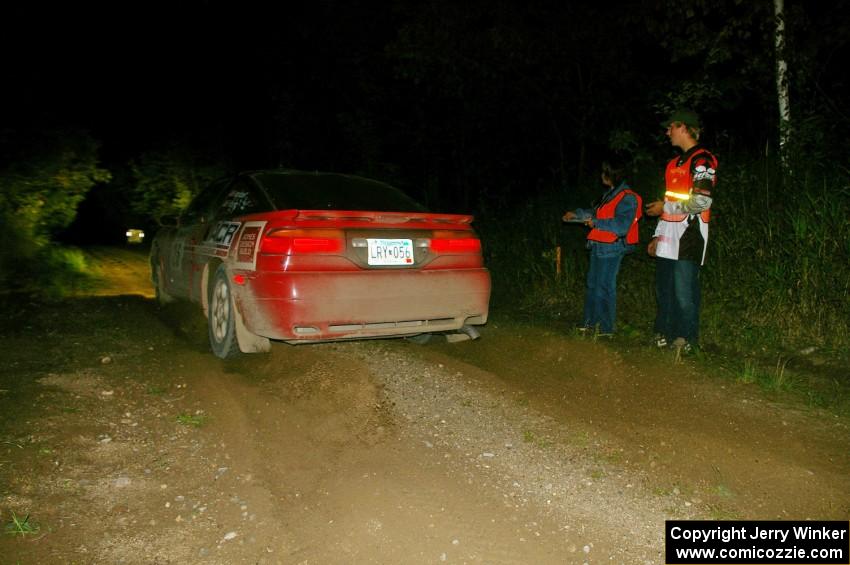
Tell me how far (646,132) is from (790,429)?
831cm

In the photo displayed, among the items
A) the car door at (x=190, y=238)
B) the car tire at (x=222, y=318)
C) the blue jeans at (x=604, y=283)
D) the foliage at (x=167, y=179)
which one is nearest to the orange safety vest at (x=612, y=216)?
the blue jeans at (x=604, y=283)

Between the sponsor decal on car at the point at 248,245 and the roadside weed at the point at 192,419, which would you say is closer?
the roadside weed at the point at 192,419

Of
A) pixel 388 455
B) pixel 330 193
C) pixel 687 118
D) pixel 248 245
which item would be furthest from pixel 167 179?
pixel 388 455

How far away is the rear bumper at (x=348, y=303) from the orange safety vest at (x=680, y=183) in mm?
1983

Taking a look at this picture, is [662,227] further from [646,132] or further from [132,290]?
[132,290]

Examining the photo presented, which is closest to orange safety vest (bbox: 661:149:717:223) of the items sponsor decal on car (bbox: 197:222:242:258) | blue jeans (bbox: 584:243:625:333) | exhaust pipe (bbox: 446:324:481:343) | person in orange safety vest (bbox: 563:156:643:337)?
person in orange safety vest (bbox: 563:156:643:337)

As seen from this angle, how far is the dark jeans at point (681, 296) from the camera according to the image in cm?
528

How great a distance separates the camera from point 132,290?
29.7ft

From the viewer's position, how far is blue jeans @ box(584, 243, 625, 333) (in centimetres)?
591

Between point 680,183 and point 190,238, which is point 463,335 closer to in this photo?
point 680,183

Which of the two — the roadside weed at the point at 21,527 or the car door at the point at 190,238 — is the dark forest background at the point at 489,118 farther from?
the roadside weed at the point at 21,527

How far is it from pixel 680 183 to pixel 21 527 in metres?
4.94

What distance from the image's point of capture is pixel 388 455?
3.31 m

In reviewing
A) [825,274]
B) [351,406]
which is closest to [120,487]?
[351,406]
